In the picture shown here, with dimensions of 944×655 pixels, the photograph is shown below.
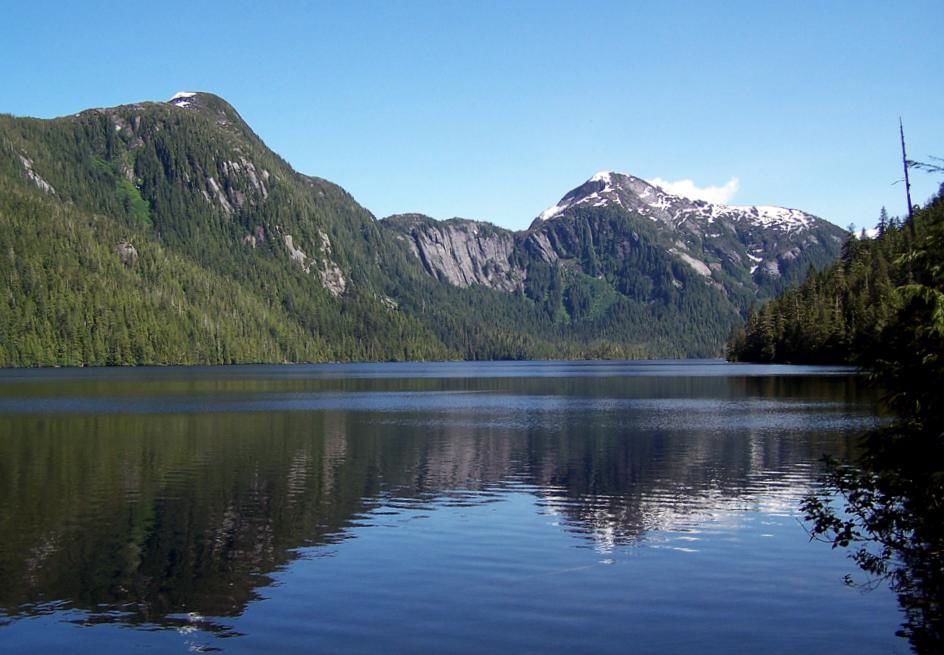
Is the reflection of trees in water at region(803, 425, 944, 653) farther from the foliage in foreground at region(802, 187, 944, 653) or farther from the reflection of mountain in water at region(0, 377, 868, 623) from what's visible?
the reflection of mountain in water at region(0, 377, 868, 623)

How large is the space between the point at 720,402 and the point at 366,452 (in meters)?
Result: 55.3

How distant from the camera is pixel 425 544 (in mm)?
31172

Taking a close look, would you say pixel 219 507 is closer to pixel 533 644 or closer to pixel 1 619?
pixel 1 619

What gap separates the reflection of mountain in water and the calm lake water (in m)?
0.19

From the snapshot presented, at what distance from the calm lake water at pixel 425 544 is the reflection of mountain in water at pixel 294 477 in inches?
7.4

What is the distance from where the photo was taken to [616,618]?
22641mm

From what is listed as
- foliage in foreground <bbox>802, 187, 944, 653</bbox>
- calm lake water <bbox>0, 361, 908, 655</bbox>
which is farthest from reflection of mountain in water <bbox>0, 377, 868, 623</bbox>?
foliage in foreground <bbox>802, 187, 944, 653</bbox>

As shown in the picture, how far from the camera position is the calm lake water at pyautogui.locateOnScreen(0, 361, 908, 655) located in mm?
21781

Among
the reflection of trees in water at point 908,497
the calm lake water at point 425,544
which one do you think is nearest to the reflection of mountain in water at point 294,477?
the calm lake water at point 425,544

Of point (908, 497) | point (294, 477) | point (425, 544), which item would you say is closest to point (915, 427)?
point (908, 497)

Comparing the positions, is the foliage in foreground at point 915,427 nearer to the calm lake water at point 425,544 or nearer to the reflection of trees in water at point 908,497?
the reflection of trees in water at point 908,497

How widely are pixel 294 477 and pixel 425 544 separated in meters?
16.7

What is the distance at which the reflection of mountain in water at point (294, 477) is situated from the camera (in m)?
27.9

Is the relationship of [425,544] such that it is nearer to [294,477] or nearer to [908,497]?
[908,497]
